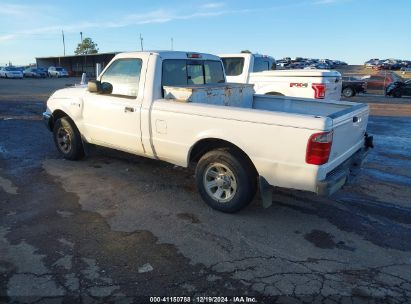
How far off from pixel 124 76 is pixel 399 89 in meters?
23.5

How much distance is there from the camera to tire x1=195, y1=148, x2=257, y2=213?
4430mm

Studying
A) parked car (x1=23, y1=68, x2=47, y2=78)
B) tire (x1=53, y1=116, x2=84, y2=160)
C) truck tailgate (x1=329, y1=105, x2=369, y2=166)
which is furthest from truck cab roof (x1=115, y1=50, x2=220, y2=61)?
parked car (x1=23, y1=68, x2=47, y2=78)

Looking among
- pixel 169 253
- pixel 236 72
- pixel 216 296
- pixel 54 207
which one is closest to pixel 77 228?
pixel 54 207

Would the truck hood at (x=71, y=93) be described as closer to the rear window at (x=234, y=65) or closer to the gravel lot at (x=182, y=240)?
the gravel lot at (x=182, y=240)

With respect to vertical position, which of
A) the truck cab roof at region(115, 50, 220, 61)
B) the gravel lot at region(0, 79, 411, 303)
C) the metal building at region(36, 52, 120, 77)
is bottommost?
the gravel lot at region(0, 79, 411, 303)

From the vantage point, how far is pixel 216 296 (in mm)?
3107

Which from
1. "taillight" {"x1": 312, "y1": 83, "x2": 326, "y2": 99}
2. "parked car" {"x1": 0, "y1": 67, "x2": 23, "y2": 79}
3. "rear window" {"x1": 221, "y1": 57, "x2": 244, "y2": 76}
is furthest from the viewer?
"parked car" {"x1": 0, "y1": 67, "x2": 23, "y2": 79}

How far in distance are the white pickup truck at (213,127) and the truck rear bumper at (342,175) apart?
1 cm

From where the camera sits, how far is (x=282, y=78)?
1080 centimetres

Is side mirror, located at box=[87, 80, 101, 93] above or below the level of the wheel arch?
above

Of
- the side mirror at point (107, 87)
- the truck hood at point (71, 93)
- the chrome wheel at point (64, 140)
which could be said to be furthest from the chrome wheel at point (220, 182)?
the chrome wheel at point (64, 140)

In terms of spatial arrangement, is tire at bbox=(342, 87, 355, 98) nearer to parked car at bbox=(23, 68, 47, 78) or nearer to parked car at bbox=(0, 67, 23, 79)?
parked car at bbox=(0, 67, 23, 79)

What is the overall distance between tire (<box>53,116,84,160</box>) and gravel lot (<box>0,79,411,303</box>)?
34cm

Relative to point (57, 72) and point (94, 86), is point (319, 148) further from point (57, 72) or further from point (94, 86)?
point (57, 72)
